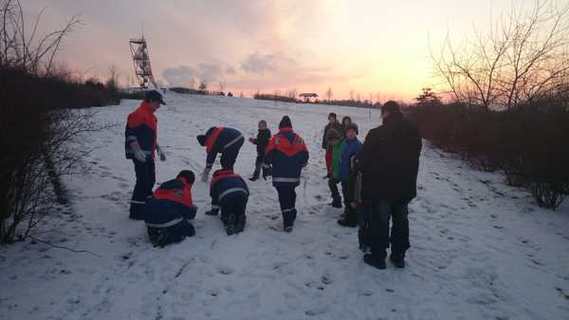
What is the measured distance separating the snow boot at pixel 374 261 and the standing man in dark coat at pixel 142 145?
369 centimetres

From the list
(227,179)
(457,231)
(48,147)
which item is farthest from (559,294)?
(48,147)

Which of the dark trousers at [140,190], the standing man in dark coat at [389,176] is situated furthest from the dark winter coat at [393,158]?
the dark trousers at [140,190]

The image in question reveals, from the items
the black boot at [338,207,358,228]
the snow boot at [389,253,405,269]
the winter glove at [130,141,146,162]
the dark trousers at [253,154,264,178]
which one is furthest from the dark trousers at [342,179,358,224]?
the winter glove at [130,141,146,162]

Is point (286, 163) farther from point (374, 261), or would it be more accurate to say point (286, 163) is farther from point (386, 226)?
point (374, 261)

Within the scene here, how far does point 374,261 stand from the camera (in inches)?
181

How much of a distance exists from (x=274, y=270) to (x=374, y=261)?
1380 millimetres

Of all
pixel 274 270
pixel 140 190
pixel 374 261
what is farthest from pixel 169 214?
pixel 374 261

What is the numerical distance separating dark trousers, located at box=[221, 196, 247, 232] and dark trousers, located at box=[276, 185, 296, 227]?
0.62m

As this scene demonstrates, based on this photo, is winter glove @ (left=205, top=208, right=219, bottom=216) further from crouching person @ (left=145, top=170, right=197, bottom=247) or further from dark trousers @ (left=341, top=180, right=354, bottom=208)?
dark trousers @ (left=341, top=180, right=354, bottom=208)

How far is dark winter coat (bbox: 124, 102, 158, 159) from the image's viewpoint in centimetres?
536

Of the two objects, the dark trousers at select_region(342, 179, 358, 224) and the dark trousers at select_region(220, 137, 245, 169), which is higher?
the dark trousers at select_region(220, 137, 245, 169)

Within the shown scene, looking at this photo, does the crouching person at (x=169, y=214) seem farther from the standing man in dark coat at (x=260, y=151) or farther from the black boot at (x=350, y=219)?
the standing man in dark coat at (x=260, y=151)

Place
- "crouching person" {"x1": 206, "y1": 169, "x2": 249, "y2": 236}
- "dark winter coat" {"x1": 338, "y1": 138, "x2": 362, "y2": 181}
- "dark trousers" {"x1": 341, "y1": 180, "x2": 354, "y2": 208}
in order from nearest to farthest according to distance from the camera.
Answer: "crouching person" {"x1": 206, "y1": 169, "x2": 249, "y2": 236} < "dark trousers" {"x1": 341, "y1": 180, "x2": 354, "y2": 208} < "dark winter coat" {"x1": 338, "y1": 138, "x2": 362, "y2": 181}

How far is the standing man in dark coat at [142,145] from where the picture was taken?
5352mm
